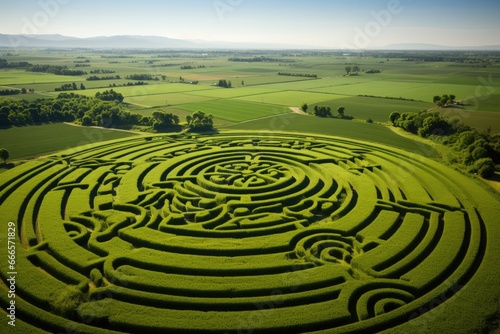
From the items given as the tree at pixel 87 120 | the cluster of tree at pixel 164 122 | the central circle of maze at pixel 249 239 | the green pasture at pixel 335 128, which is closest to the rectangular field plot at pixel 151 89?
the tree at pixel 87 120

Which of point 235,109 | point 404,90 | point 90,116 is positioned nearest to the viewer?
point 90,116

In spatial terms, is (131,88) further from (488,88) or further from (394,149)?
(488,88)

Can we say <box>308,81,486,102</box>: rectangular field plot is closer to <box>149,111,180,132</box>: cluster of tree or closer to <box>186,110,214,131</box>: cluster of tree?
<box>186,110,214,131</box>: cluster of tree

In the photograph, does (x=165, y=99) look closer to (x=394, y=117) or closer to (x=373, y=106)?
(x=373, y=106)

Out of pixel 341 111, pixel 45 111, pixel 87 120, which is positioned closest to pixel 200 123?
pixel 87 120

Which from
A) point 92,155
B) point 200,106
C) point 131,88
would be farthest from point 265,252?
point 131,88

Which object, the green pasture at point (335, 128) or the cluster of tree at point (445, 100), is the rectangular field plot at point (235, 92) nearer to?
the green pasture at point (335, 128)

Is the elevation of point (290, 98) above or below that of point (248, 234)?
above
